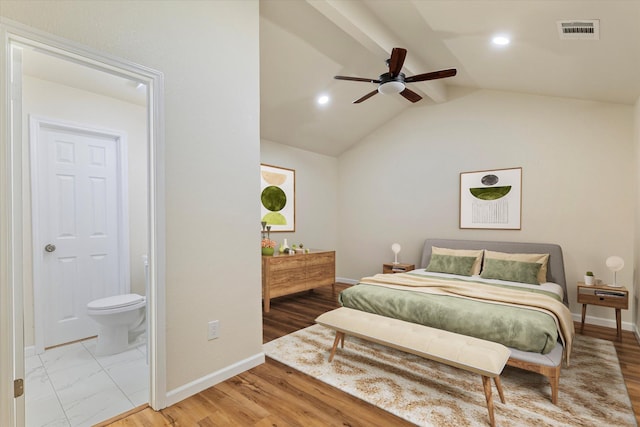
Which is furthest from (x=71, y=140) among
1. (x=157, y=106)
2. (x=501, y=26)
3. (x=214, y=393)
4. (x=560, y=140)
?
(x=560, y=140)

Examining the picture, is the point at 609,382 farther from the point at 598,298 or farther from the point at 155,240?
the point at 155,240

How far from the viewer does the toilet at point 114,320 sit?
2857mm

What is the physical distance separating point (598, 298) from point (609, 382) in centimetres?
124

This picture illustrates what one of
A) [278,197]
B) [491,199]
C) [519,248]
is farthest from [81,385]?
[491,199]

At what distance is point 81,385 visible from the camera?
7.89ft

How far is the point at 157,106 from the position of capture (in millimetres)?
2062

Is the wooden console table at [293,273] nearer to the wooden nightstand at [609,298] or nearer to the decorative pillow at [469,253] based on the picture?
the decorative pillow at [469,253]

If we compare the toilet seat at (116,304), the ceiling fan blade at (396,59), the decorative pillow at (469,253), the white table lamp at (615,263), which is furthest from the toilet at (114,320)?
the white table lamp at (615,263)

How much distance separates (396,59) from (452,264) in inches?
112

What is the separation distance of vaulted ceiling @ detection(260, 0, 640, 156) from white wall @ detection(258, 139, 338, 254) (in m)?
0.60

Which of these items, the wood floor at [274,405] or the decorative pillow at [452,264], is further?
the decorative pillow at [452,264]

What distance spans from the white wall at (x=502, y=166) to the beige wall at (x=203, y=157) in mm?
3401

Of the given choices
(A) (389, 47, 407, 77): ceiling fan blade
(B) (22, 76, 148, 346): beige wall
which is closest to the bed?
(A) (389, 47, 407, 77): ceiling fan blade

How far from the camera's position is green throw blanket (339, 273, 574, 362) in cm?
234
